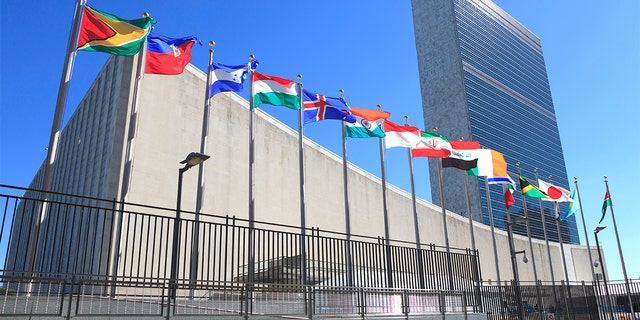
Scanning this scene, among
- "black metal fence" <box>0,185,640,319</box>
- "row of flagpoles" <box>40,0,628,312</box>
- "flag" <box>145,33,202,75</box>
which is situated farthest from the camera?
"flag" <box>145,33,202,75</box>

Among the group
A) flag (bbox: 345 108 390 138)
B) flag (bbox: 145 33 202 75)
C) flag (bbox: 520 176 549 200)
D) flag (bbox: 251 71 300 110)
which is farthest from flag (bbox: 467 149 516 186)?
flag (bbox: 145 33 202 75)

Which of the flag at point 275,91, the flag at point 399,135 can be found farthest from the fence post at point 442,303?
the flag at point 399,135

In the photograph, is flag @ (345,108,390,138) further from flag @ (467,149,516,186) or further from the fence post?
the fence post

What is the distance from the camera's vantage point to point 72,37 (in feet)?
45.2

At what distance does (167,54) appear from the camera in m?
16.8

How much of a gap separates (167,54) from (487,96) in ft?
396

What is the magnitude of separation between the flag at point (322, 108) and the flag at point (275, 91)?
2.89 feet

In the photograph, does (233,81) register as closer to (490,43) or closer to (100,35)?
(100,35)

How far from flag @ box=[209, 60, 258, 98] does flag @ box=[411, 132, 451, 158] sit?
9.09m

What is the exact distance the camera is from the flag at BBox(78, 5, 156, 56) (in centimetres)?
1401

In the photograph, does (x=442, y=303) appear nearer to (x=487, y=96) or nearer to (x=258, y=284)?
(x=258, y=284)

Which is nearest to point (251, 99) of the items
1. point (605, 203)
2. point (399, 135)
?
point (399, 135)

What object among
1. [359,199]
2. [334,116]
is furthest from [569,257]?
[334,116]

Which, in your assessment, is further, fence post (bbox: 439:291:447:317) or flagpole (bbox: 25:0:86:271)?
fence post (bbox: 439:291:447:317)
